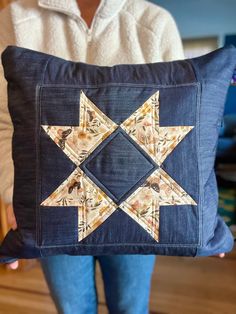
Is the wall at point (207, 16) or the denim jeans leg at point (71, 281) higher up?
the wall at point (207, 16)

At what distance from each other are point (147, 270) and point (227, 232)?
189mm

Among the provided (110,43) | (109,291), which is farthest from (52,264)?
(110,43)

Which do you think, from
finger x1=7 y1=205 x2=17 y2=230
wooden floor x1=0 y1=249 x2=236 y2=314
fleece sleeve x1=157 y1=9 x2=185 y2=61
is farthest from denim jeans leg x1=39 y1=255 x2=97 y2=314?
wooden floor x1=0 y1=249 x2=236 y2=314

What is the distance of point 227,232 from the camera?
0.64 m

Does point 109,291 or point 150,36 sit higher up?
point 150,36

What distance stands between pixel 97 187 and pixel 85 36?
12.4 inches

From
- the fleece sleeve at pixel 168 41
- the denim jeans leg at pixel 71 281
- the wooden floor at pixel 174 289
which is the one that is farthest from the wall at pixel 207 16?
the denim jeans leg at pixel 71 281

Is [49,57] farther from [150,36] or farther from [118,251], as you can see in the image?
[118,251]

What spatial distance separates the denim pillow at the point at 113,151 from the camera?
1.78ft

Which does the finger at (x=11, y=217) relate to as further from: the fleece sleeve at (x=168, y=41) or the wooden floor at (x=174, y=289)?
the wooden floor at (x=174, y=289)

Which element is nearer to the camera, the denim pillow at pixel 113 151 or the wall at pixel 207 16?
the denim pillow at pixel 113 151


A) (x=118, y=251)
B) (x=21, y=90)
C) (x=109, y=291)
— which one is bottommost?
(x=109, y=291)

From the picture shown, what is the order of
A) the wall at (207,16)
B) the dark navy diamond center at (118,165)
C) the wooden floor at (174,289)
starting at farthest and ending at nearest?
1. the wall at (207,16)
2. the wooden floor at (174,289)
3. the dark navy diamond center at (118,165)

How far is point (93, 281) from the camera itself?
2.42 feet
